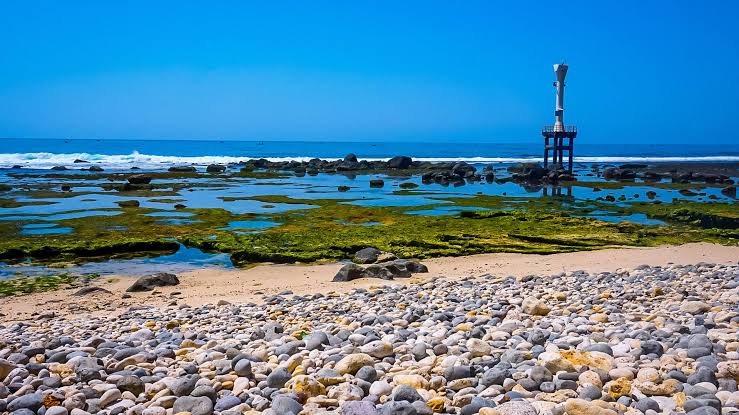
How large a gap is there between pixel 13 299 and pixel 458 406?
9820mm

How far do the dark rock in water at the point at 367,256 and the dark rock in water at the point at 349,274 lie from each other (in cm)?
212

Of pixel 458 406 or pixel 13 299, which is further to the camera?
pixel 13 299

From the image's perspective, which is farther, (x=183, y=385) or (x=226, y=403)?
(x=183, y=385)

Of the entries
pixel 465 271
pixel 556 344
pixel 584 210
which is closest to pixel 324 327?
pixel 556 344

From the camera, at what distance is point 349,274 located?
11367mm

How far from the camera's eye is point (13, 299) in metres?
10.6

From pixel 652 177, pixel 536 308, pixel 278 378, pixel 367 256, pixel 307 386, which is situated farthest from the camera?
pixel 652 177

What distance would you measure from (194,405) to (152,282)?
7648 millimetres

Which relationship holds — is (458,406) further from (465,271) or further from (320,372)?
(465,271)

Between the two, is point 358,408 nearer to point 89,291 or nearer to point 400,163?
point 89,291

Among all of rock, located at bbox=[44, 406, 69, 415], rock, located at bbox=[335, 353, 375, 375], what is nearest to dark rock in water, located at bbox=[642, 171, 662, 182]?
rock, located at bbox=[335, 353, 375, 375]

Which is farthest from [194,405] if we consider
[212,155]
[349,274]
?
[212,155]

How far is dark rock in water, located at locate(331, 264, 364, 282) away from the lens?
37.2 feet

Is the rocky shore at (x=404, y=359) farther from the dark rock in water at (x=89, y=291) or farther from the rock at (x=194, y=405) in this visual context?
the dark rock in water at (x=89, y=291)
